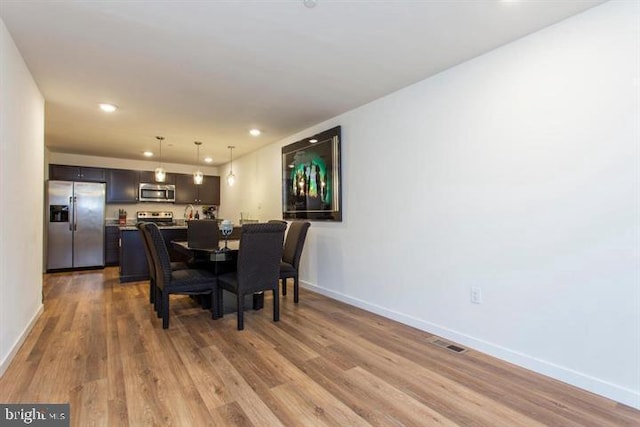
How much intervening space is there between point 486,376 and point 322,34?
8.42 feet

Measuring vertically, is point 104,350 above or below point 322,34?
below

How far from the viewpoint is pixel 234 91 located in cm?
321

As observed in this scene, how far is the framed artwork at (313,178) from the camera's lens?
Answer: 402 centimetres

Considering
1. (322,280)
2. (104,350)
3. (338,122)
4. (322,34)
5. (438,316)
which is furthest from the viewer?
(322,280)

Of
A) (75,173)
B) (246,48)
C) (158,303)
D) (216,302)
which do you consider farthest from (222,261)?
(75,173)

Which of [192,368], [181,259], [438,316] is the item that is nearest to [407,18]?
[438,316]

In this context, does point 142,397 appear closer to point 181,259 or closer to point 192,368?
point 192,368

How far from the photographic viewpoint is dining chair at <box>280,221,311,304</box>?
3.78 meters

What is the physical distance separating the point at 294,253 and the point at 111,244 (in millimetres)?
4518

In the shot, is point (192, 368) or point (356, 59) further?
point (356, 59)

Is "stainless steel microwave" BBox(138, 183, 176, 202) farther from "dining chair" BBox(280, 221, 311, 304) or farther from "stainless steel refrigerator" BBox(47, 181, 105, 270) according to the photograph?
"dining chair" BBox(280, 221, 311, 304)

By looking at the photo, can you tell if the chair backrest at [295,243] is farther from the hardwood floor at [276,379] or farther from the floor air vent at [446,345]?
the floor air vent at [446,345]

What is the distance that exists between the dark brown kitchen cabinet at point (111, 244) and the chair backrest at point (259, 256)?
15.3 ft

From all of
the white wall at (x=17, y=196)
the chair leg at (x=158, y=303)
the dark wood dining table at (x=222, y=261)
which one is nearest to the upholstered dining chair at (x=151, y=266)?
the chair leg at (x=158, y=303)
